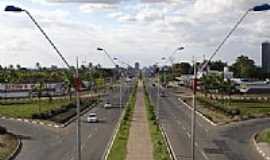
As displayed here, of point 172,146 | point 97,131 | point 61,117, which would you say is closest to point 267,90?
point 61,117

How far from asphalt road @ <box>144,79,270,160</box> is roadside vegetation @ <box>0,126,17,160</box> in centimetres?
1293

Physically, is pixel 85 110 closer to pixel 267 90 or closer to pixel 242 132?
pixel 242 132

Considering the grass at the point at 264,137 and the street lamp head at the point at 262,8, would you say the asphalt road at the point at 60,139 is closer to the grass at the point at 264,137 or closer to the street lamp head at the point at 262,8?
the grass at the point at 264,137

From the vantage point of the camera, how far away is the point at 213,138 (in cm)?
5353

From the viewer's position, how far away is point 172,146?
151 feet

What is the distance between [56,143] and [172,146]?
10.5m

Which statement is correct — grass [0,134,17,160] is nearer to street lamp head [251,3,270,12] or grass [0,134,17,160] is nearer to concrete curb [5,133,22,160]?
concrete curb [5,133,22,160]

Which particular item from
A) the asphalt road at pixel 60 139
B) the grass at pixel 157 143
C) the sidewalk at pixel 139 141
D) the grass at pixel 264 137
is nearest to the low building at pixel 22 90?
the asphalt road at pixel 60 139

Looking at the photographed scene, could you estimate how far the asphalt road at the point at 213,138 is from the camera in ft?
139

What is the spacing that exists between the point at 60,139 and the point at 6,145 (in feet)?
23.9

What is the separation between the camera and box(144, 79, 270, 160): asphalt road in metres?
42.4

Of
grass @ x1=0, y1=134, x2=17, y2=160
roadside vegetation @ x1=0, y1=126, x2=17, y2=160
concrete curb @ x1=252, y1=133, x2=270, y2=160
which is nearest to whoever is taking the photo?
grass @ x1=0, y1=134, x2=17, y2=160

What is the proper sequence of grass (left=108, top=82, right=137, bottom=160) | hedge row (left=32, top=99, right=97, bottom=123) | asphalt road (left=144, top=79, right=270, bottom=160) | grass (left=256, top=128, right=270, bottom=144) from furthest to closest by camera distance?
hedge row (left=32, top=99, right=97, bottom=123), grass (left=256, top=128, right=270, bottom=144), asphalt road (left=144, top=79, right=270, bottom=160), grass (left=108, top=82, right=137, bottom=160)

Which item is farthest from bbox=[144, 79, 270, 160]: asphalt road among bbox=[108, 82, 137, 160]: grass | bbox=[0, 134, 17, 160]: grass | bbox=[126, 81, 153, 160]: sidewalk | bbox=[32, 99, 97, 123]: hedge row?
bbox=[0, 134, 17, 160]: grass
